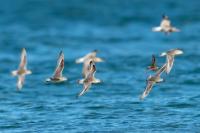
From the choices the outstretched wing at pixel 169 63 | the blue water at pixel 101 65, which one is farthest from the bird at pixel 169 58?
the blue water at pixel 101 65

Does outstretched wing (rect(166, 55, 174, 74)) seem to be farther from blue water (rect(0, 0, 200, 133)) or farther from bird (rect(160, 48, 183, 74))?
blue water (rect(0, 0, 200, 133))

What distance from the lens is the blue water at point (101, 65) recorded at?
25.9m

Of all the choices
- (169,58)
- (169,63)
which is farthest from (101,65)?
(169,63)

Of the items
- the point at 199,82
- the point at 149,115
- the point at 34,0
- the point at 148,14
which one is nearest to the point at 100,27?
the point at 148,14

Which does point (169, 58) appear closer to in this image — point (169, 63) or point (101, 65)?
point (169, 63)

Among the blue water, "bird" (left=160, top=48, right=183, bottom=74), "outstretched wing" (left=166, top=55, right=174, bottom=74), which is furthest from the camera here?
the blue water

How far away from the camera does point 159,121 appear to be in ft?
83.7

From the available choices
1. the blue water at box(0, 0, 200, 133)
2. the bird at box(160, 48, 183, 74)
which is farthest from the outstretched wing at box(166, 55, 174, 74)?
the blue water at box(0, 0, 200, 133)

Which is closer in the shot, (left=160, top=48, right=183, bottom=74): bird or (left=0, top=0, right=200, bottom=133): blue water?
(left=160, top=48, right=183, bottom=74): bird

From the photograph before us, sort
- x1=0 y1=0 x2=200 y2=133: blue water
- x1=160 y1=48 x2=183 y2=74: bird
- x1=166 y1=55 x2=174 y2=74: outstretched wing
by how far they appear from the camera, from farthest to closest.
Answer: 1. x1=0 y1=0 x2=200 y2=133: blue water
2. x1=160 y1=48 x2=183 y2=74: bird
3. x1=166 y1=55 x2=174 y2=74: outstretched wing

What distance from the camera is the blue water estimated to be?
2594cm

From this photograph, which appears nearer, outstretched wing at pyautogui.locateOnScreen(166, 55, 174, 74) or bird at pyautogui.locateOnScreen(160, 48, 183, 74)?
outstretched wing at pyautogui.locateOnScreen(166, 55, 174, 74)

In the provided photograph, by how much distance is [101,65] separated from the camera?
1439 inches

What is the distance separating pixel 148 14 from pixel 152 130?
2864cm
